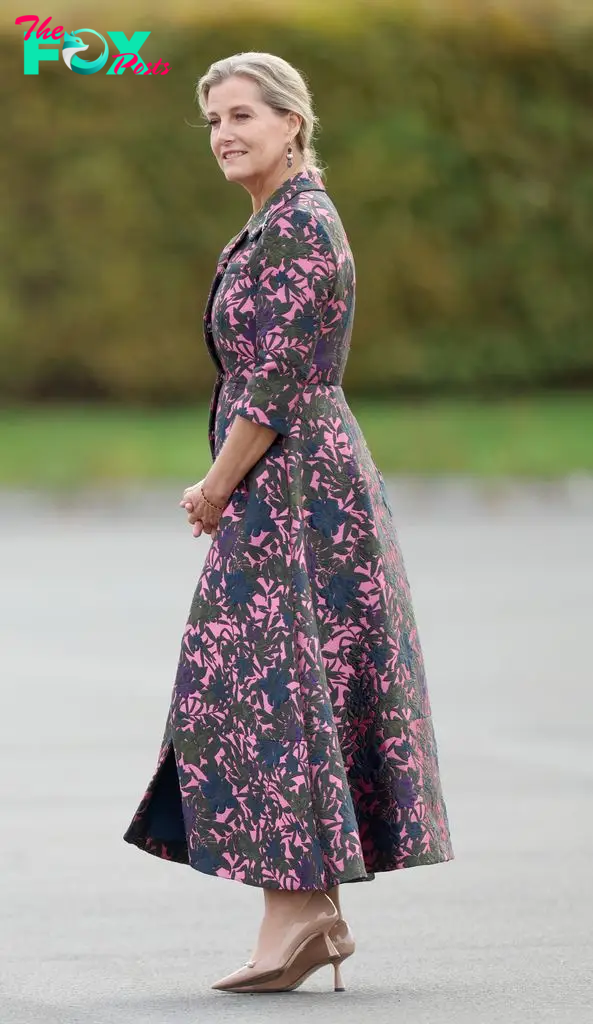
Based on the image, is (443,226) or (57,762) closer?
(57,762)

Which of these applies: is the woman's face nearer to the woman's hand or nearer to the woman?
the woman

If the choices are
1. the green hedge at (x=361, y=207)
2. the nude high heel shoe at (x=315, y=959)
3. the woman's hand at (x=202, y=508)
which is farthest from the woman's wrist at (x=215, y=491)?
the green hedge at (x=361, y=207)

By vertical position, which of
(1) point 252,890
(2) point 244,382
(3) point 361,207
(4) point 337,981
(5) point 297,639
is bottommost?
(4) point 337,981

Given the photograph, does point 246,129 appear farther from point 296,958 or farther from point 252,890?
point 252,890

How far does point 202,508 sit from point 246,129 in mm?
775

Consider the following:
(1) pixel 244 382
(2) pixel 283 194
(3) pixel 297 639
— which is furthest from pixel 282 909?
(2) pixel 283 194

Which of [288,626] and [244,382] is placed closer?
[288,626]

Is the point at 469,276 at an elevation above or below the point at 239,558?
above

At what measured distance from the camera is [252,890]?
5.66m

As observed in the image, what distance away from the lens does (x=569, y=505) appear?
1645cm

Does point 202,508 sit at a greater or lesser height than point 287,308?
lesser

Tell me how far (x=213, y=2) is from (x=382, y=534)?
17975 mm

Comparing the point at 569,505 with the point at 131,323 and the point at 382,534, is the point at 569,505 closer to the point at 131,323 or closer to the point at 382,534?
the point at 131,323

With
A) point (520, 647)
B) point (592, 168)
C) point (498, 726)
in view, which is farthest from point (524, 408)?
point (498, 726)
